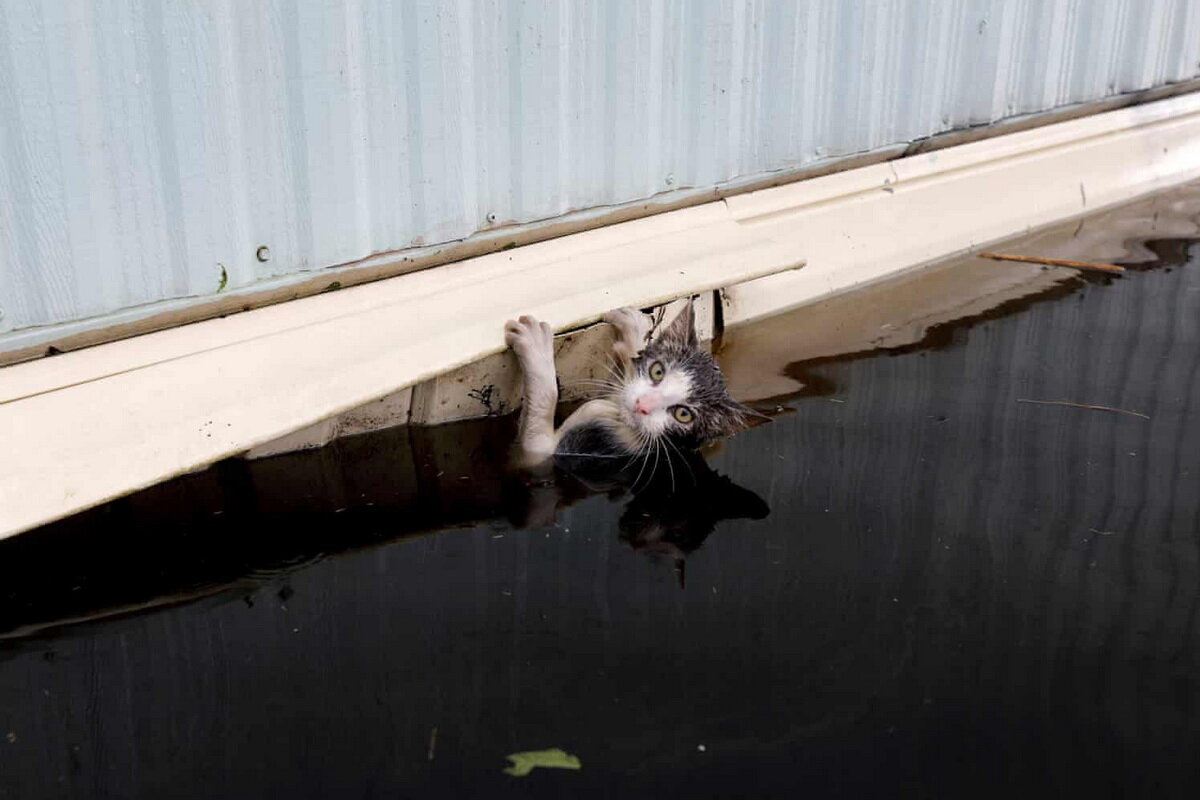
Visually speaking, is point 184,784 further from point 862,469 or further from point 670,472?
point 862,469

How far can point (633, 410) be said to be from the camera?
13.5 feet

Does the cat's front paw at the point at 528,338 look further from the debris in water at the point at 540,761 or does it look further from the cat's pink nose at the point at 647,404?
the debris in water at the point at 540,761

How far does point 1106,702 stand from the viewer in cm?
291

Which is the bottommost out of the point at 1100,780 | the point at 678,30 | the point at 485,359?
the point at 1100,780

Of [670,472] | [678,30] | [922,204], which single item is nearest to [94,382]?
[670,472]

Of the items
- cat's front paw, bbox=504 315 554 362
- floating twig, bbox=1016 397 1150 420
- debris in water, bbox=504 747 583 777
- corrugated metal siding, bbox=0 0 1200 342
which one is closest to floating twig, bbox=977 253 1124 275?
corrugated metal siding, bbox=0 0 1200 342

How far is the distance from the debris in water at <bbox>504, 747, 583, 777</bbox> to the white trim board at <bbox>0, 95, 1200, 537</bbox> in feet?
4.34

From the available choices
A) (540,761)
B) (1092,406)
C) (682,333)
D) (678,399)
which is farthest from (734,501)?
(1092,406)

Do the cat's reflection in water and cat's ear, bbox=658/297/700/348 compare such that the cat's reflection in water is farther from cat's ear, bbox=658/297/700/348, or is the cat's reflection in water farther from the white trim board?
the white trim board

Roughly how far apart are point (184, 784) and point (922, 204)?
479 centimetres

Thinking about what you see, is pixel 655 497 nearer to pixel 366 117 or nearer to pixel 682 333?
pixel 682 333

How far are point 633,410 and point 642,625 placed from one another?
3.62 ft

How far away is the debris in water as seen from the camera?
102 inches

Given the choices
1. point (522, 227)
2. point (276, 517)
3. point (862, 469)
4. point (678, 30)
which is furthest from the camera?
point (678, 30)
